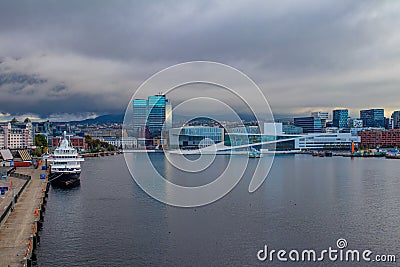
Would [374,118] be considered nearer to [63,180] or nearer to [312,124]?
[312,124]

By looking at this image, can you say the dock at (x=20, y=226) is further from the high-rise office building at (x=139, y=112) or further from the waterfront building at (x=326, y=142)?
the high-rise office building at (x=139, y=112)

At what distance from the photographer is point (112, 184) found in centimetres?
1363

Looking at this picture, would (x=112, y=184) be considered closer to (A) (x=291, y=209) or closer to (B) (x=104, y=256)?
(A) (x=291, y=209)

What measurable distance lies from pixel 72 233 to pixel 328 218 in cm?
469

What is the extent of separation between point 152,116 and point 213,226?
4444 cm

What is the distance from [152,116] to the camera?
51.6 m

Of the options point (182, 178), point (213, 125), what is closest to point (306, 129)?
point (213, 125)

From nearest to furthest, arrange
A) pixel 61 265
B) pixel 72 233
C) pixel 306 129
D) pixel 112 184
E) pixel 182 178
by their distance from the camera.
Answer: pixel 61 265, pixel 72 233, pixel 112 184, pixel 182 178, pixel 306 129

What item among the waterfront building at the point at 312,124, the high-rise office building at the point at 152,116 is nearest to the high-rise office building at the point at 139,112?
the high-rise office building at the point at 152,116

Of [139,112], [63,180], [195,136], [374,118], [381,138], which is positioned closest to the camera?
[63,180]

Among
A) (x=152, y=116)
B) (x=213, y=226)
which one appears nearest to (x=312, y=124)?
(x=152, y=116)

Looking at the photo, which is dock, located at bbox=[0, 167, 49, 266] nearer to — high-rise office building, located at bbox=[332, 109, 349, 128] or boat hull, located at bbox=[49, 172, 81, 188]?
boat hull, located at bbox=[49, 172, 81, 188]

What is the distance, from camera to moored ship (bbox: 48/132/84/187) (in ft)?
46.1

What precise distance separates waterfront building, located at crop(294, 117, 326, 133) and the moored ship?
43.3 m
